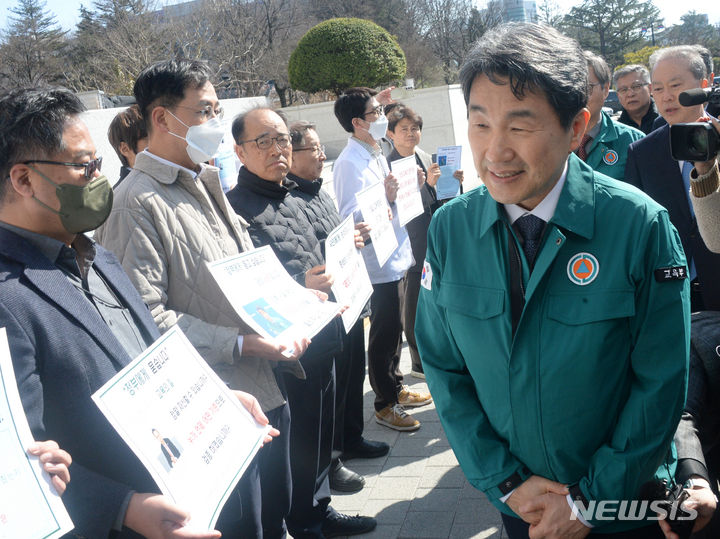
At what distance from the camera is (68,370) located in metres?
1.71

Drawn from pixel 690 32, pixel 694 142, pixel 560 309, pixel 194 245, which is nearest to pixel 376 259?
pixel 194 245

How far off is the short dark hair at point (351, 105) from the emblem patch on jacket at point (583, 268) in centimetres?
328

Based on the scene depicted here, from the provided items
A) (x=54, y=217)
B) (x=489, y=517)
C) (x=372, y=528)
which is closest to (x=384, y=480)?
(x=372, y=528)

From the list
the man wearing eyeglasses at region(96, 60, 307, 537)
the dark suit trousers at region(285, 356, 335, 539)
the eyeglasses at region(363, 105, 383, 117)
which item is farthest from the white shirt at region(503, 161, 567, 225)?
the eyeglasses at region(363, 105, 383, 117)

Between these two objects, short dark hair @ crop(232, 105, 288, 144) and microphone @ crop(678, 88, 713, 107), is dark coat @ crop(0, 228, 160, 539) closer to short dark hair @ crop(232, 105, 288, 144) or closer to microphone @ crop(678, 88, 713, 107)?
short dark hair @ crop(232, 105, 288, 144)

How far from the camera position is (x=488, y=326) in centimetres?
182

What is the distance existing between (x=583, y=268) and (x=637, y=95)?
570 centimetres

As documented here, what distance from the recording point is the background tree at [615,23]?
5700 centimetres

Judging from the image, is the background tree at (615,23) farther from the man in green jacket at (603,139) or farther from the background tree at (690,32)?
the man in green jacket at (603,139)

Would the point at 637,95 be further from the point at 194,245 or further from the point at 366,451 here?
the point at 194,245

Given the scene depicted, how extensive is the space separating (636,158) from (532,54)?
2.24m

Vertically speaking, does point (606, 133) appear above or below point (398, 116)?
below

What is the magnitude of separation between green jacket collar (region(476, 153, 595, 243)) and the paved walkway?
6.79 ft

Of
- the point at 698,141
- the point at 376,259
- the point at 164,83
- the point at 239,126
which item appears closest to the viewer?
the point at 698,141
